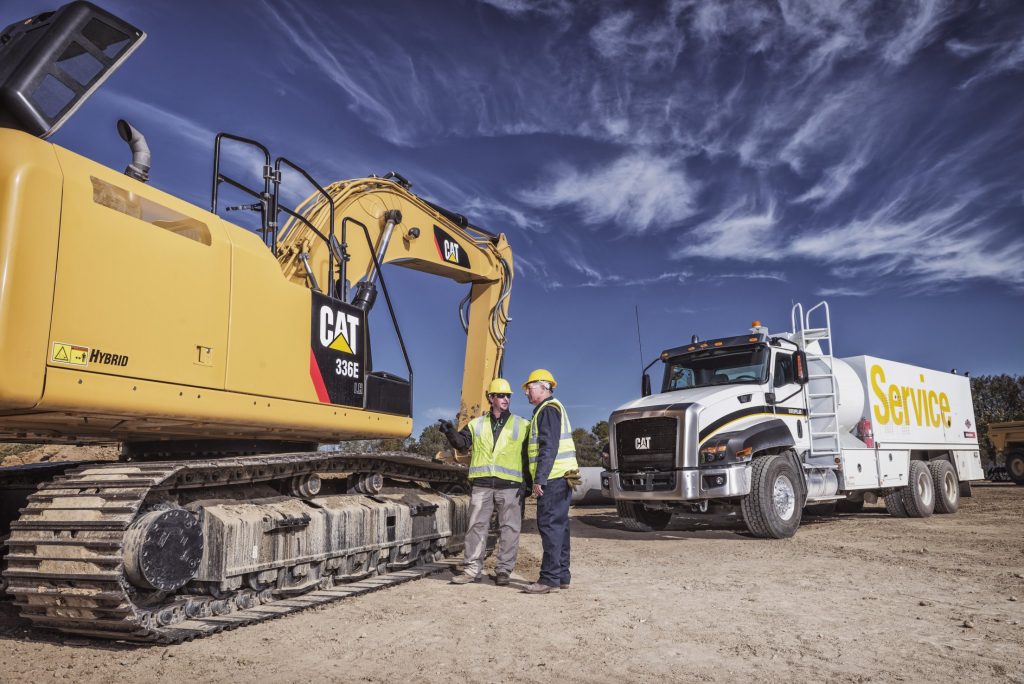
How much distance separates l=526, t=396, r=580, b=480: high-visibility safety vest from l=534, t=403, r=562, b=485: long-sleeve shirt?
0.13 feet

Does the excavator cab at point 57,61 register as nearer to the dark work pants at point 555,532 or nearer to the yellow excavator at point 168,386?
the yellow excavator at point 168,386

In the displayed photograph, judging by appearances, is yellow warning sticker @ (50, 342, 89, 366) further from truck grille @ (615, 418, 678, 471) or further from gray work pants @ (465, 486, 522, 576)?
truck grille @ (615, 418, 678, 471)

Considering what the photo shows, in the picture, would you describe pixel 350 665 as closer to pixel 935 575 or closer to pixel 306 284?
pixel 306 284

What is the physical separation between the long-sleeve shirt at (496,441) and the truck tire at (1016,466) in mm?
24114

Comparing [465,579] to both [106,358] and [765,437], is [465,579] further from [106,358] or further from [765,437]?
[765,437]

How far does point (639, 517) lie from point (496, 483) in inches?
206

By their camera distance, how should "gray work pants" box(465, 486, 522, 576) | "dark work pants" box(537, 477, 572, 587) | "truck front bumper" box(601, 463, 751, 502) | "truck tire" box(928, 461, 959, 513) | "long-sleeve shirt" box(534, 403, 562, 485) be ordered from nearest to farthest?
"dark work pants" box(537, 477, 572, 587), "long-sleeve shirt" box(534, 403, 562, 485), "gray work pants" box(465, 486, 522, 576), "truck front bumper" box(601, 463, 751, 502), "truck tire" box(928, 461, 959, 513)

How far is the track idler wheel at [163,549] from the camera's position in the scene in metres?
4.86

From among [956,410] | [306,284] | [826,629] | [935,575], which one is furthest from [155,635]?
[956,410]

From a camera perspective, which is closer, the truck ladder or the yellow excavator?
the yellow excavator

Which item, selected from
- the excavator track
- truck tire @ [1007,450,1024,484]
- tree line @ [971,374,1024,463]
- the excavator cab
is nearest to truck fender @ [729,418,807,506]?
the excavator track

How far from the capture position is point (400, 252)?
29.3 ft

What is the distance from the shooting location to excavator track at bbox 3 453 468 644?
187 inches

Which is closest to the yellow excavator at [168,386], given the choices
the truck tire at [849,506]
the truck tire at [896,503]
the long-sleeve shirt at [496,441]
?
the long-sleeve shirt at [496,441]
